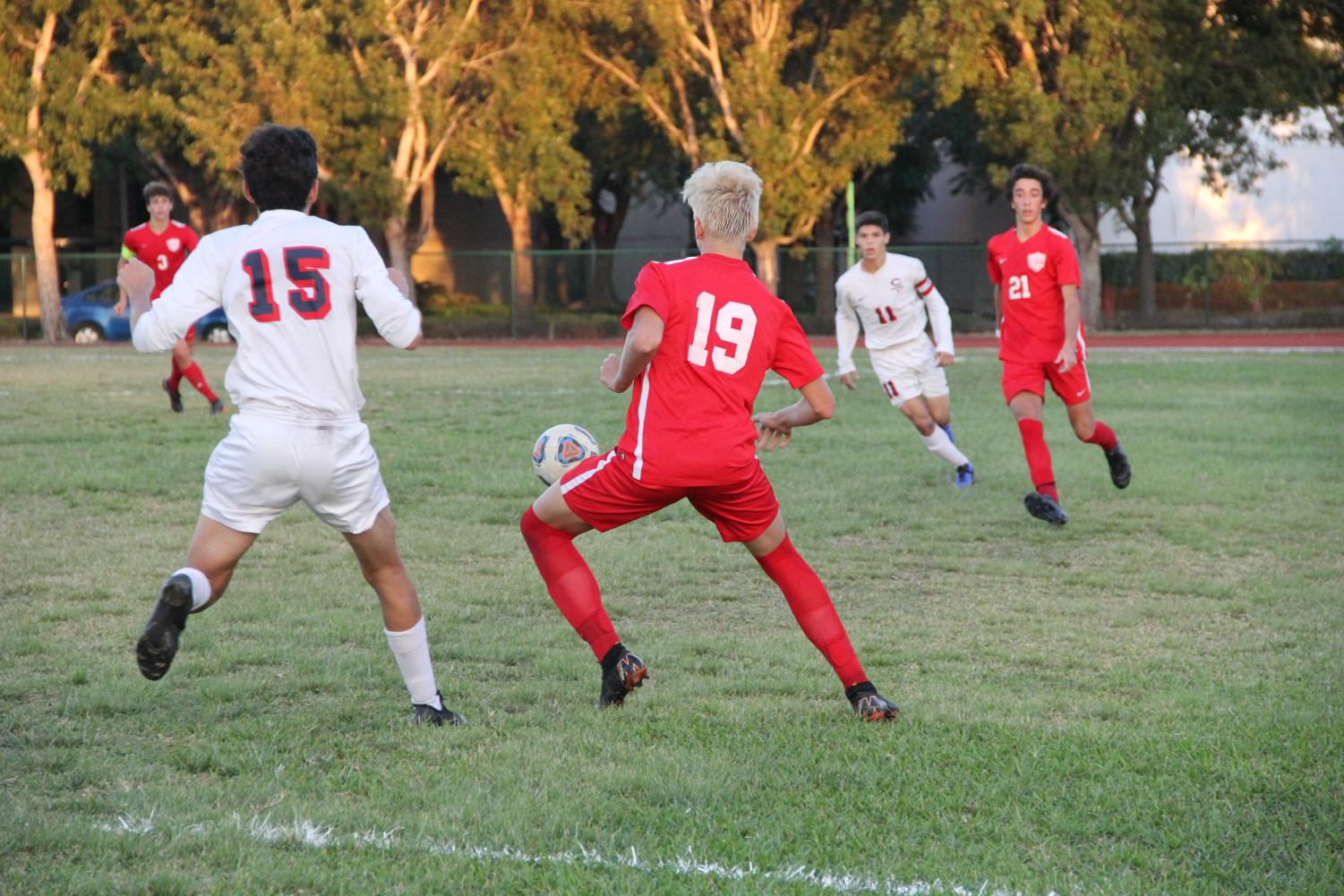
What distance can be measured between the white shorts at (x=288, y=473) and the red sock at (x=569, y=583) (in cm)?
73

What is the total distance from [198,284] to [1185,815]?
328 cm

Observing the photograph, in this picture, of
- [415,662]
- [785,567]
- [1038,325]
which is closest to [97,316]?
[1038,325]

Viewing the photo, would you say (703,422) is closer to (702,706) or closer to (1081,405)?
(702,706)

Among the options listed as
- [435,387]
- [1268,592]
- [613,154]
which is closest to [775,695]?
[1268,592]

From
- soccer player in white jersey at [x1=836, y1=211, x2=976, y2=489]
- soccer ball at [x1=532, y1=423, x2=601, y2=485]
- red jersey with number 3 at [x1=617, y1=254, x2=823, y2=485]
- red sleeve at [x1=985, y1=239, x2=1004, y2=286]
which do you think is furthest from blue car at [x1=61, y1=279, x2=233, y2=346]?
red jersey with number 3 at [x1=617, y1=254, x2=823, y2=485]

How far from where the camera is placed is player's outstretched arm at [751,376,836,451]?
5.13m

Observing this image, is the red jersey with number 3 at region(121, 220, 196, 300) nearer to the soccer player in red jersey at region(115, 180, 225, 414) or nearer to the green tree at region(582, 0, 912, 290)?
the soccer player in red jersey at region(115, 180, 225, 414)

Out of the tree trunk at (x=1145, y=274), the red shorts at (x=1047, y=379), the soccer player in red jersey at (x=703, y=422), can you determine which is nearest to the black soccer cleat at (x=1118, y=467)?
the red shorts at (x=1047, y=379)

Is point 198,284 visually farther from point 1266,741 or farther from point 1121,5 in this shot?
point 1121,5

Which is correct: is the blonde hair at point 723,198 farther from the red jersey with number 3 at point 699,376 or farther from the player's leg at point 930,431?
the player's leg at point 930,431

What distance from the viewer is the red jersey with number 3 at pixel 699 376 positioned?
4848 millimetres

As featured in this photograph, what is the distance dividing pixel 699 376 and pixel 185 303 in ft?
5.39

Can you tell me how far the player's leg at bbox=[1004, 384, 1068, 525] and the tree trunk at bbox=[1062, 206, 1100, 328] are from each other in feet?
83.5

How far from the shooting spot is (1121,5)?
3247 centimetres
